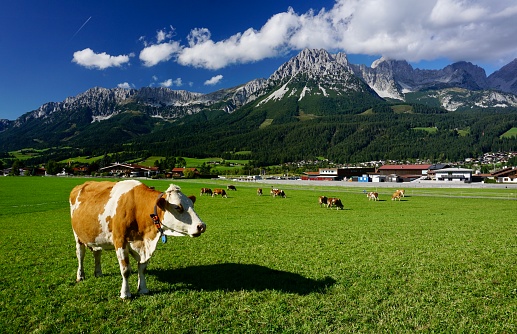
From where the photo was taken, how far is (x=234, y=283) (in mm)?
8289

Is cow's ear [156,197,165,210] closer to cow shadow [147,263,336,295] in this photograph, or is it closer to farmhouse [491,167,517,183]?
cow shadow [147,263,336,295]

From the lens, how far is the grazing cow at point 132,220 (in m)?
6.74

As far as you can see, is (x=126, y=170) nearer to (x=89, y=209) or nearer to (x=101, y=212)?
(x=89, y=209)

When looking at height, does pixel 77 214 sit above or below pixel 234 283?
above

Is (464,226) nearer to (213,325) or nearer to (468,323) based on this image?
(468,323)

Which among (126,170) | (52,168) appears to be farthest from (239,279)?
(52,168)

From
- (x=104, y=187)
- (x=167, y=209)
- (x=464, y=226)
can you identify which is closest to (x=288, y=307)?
(x=167, y=209)

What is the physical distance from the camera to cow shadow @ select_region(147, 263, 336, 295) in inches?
311

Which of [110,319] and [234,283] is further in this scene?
[234,283]

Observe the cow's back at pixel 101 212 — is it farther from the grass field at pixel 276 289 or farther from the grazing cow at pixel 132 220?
the grass field at pixel 276 289

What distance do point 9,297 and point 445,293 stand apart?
34.4 feet

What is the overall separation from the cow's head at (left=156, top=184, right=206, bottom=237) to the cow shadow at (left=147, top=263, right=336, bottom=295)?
2.10 m

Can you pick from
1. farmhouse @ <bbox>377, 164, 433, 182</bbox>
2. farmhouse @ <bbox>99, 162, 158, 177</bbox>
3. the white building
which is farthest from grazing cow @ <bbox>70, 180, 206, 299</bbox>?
farmhouse @ <bbox>377, 164, 433, 182</bbox>

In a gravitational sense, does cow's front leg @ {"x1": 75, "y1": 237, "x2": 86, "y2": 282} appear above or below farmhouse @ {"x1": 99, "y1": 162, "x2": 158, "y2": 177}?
below
